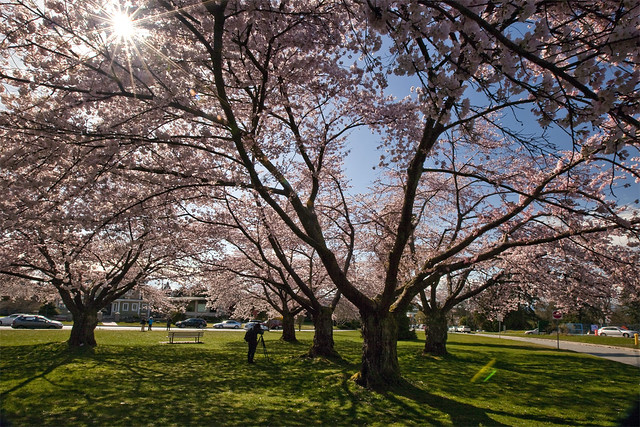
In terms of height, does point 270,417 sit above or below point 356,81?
below

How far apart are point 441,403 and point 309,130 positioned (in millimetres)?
7559

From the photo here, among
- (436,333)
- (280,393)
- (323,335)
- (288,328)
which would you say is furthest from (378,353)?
(288,328)

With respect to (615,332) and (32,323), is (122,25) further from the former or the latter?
(615,332)

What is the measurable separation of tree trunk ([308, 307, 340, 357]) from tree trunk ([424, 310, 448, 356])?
16.9 ft

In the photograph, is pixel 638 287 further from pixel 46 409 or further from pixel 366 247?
pixel 46 409

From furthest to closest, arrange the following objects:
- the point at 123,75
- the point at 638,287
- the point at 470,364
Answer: the point at 470,364
the point at 638,287
the point at 123,75

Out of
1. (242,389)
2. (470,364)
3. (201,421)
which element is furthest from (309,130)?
(470,364)

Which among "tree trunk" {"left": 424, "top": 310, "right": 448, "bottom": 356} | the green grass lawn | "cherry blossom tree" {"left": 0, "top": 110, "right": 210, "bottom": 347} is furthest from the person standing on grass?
"tree trunk" {"left": 424, "top": 310, "right": 448, "bottom": 356}

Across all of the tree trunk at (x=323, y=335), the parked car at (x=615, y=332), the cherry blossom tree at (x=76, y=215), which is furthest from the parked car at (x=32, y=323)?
the parked car at (x=615, y=332)

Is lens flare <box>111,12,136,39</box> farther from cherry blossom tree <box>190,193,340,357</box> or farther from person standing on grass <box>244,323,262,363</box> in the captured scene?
person standing on grass <box>244,323,262,363</box>

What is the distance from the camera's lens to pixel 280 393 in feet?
25.8

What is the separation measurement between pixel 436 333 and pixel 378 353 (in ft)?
30.0

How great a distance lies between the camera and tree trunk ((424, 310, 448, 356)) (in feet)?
53.1

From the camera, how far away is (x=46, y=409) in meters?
6.02
